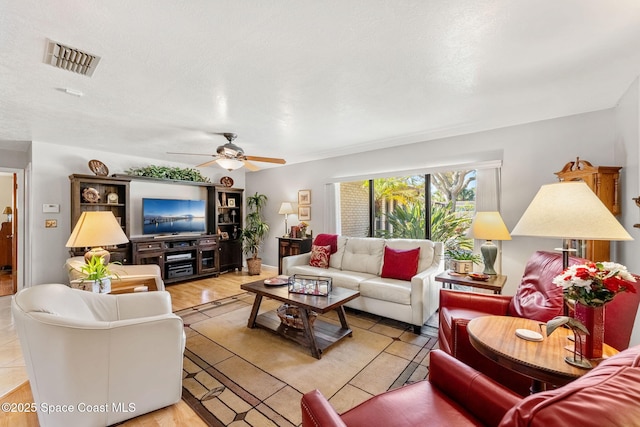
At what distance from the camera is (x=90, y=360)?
60.1 inches

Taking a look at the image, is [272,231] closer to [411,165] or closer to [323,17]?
→ [411,165]

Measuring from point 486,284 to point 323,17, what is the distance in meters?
2.71

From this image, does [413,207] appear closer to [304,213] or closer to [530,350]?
[304,213]

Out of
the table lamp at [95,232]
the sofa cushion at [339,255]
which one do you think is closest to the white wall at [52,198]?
the table lamp at [95,232]

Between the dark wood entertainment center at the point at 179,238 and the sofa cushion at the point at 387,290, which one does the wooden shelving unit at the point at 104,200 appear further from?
the sofa cushion at the point at 387,290

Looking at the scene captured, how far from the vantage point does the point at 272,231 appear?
6.20 m

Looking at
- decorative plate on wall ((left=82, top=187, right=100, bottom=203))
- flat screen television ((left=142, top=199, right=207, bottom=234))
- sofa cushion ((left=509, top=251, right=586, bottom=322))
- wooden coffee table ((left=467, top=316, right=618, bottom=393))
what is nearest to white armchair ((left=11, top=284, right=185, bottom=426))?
wooden coffee table ((left=467, top=316, right=618, bottom=393))

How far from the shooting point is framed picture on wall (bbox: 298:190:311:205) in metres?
5.46

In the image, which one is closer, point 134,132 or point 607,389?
point 607,389

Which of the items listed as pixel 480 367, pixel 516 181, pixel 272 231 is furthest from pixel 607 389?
pixel 272 231

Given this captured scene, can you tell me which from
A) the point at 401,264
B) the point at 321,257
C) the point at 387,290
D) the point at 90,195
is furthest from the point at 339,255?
the point at 90,195

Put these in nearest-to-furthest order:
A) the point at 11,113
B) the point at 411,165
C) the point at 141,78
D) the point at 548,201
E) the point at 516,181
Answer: the point at 548,201 → the point at 141,78 → the point at 11,113 → the point at 516,181 → the point at 411,165

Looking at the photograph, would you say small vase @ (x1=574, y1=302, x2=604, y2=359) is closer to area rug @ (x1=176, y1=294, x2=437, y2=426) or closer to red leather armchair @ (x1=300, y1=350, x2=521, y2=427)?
red leather armchair @ (x1=300, y1=350, x2=521, y2=427)

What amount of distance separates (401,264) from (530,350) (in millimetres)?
2071
